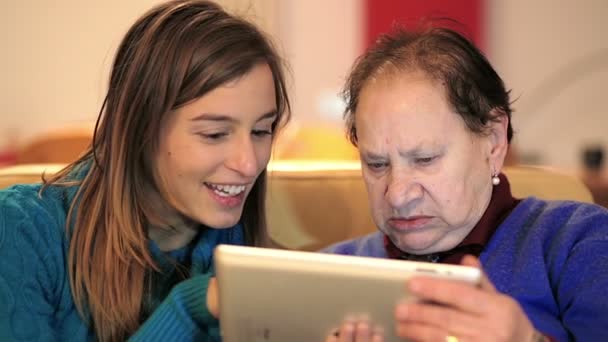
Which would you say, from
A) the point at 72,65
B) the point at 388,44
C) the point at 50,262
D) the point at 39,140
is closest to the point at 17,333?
the point at 50,262

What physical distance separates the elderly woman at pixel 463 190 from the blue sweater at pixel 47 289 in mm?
329

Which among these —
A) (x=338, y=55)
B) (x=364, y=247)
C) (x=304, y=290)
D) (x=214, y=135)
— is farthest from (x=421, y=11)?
(x=304, y=290)

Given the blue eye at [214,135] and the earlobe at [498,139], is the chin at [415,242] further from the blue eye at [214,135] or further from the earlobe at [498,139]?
the blue eye at [214,135]

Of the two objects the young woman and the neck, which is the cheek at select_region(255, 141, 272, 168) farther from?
the neck

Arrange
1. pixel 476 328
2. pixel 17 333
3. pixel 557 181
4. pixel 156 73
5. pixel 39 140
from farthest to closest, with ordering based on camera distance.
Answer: pixel 39 140 < pixel 557 181 < pixel 156 73 < pixel 17 333 < pixel 476 328

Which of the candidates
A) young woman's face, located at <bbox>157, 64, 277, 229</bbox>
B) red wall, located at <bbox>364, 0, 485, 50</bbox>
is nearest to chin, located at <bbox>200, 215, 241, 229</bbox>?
young woman's face, located at <bbox>157, 64, 277, 229</bbox>

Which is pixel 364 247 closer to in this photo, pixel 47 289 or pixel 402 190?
pixel 402 190

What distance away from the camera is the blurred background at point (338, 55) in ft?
13.0

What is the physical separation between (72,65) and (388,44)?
3123mm

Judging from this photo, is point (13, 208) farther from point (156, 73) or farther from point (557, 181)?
point (557, 181)

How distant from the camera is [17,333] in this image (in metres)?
1.14

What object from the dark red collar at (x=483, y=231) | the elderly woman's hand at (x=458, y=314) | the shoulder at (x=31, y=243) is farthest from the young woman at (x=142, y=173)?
the elderly woman's hand at (x=458, y=314)

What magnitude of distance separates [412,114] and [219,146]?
33 cm

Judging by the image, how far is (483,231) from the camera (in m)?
1.19
